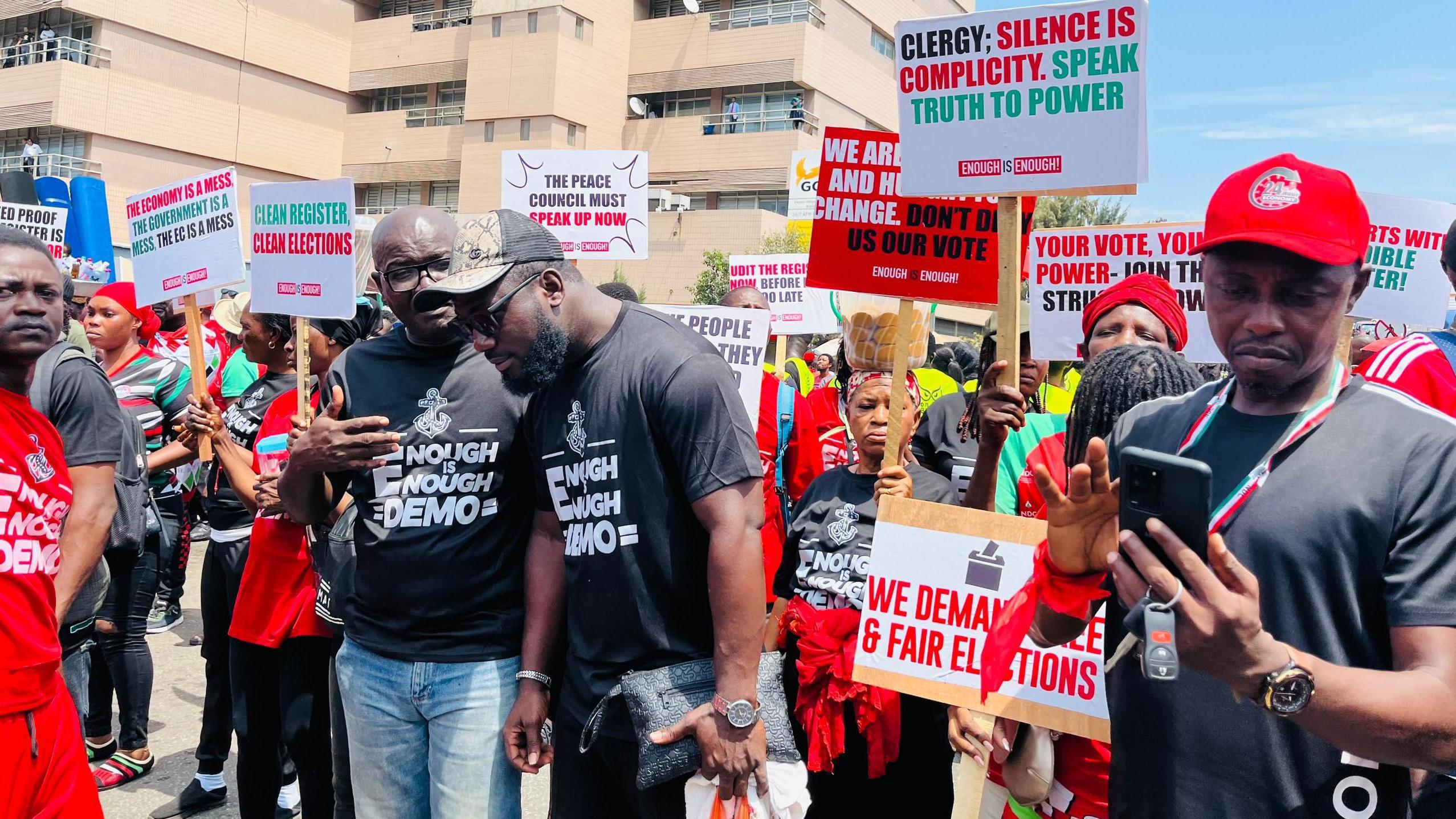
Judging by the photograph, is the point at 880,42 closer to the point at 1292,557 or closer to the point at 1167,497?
the point at 1292,557

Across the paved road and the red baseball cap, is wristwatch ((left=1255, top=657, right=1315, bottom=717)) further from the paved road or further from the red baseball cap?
the paved road

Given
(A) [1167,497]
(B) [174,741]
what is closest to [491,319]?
(A) [1167,497]

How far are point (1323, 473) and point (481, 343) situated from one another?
194cm

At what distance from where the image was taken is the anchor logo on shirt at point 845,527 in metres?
3.93

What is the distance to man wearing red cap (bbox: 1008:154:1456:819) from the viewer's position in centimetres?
156

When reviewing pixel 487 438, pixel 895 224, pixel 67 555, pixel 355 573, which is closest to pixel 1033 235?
pixel 895 224

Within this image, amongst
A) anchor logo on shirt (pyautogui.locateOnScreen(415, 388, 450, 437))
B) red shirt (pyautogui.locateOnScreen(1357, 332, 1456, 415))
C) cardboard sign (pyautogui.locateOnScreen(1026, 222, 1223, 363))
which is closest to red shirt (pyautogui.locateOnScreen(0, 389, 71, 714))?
anchor logo on shirt (pyautogui.locateOnScreen(415, 388, 450, 437))

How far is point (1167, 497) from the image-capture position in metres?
1.55

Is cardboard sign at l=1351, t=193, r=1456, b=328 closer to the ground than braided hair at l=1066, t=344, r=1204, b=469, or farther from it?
farther from it

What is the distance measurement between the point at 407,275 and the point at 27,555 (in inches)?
48.2

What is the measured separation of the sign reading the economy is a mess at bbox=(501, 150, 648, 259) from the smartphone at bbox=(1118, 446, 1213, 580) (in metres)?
5.55

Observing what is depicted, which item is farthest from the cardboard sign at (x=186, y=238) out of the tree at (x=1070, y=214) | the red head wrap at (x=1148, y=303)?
the tree at (x=1070, y=214)

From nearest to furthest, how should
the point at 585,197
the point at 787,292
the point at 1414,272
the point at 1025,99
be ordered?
the point at 1025,99, the point at 1414,272, the point at 585,197, the point at 787,292

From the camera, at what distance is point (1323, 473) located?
1698mm
